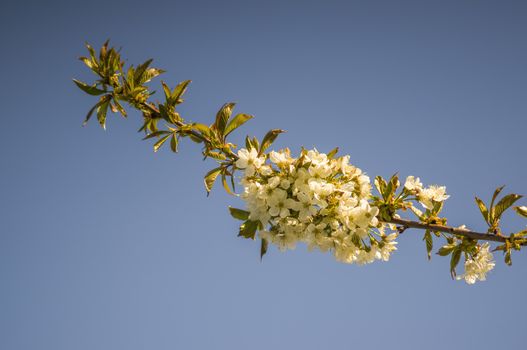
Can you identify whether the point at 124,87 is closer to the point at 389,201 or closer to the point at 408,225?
the point at 389,201

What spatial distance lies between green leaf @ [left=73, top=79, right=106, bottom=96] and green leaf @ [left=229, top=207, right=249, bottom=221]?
137 centimetres

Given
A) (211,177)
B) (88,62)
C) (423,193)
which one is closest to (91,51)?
(88,62)

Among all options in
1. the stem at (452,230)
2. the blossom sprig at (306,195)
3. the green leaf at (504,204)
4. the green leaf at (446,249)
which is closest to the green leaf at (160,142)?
the blossom sprig at (306,195)

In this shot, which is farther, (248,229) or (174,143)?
(174,143)

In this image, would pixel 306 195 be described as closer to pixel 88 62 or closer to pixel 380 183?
pixel 380 183

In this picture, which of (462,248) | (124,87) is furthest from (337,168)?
(124,87)

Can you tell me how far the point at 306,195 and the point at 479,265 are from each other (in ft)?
4.97

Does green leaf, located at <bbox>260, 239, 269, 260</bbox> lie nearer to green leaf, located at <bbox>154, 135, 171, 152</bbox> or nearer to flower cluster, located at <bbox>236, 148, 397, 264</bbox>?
flower cluster, located at <bbox>236, 148, 397, 264</bbox>

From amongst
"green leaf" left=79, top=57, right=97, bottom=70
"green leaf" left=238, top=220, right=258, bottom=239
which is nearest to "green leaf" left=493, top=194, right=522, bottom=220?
"green leaf" left=238, top=220, right=258, bottom=239

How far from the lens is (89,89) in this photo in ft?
9.40

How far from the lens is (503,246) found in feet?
8.39

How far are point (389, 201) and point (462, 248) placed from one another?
2.15 feet

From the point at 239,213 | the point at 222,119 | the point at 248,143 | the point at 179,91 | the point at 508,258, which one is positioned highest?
the point at 179,91

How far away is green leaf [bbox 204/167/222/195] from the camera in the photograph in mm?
2611
